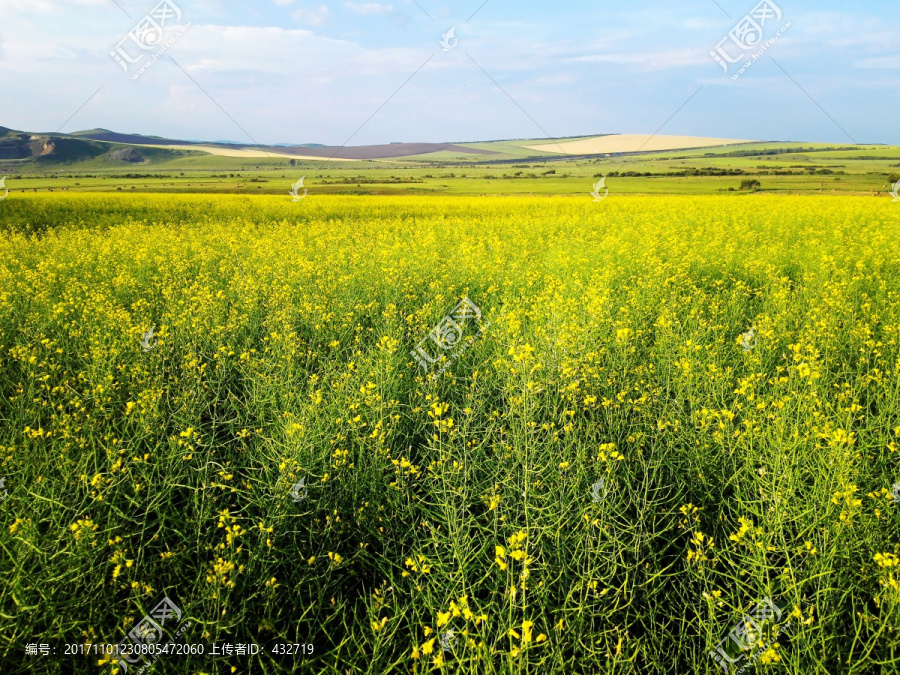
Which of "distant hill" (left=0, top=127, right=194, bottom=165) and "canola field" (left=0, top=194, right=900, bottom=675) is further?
"distant hill" (left=0, top=127, right=194, bottom=165)

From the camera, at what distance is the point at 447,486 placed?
3176 mm

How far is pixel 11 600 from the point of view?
7.86ft

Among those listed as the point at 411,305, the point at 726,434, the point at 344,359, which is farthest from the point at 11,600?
the point at 411,305

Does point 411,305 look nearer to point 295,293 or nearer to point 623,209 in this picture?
point 295,293

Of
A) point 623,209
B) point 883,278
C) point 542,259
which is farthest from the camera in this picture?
point 623,209

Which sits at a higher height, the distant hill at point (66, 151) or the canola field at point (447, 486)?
the distant hill at point (66, 151)

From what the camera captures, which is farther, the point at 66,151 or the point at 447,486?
the point at 66,151

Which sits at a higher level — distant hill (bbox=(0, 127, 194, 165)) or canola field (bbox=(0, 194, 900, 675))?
distant hill (bbox=(0, 127, 194, 165))

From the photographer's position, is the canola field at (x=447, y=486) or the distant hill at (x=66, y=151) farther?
the distant hill at (x=66, y=151)

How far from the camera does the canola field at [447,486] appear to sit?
7.62 feet

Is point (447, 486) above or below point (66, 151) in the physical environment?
below

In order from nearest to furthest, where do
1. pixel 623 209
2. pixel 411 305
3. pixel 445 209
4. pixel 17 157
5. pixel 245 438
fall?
pixel 245 438 → pixel 411 305 → pixel 623 209 → pixel 445 209 → pixel 17 157

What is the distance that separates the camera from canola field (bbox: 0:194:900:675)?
2.32 meters

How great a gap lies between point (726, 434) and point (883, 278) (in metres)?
8.38
